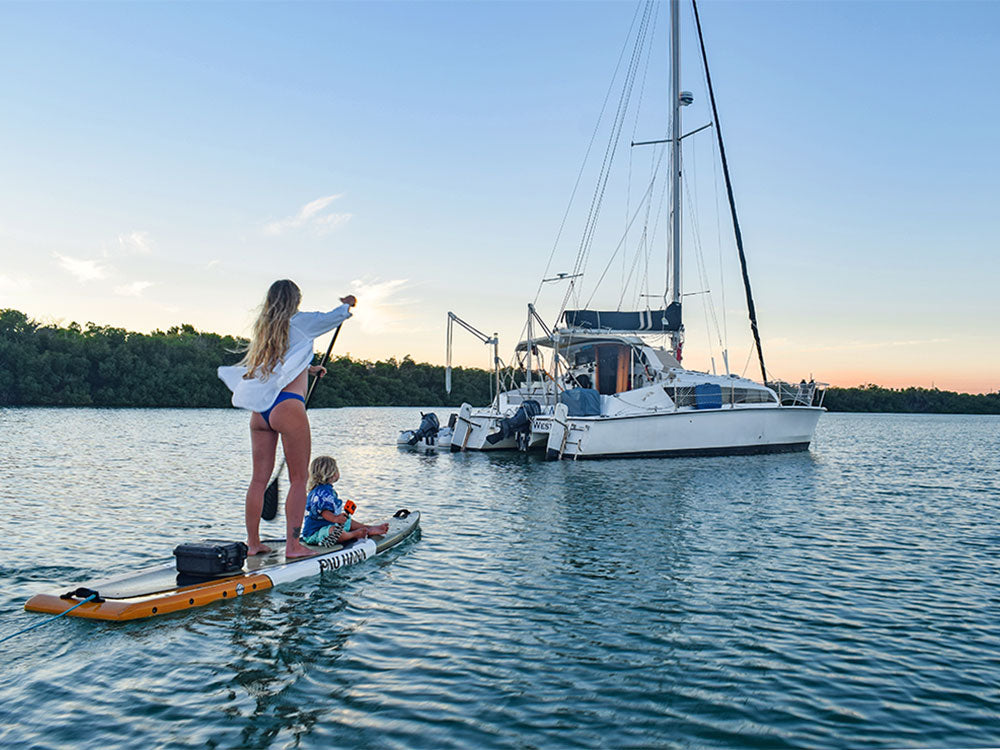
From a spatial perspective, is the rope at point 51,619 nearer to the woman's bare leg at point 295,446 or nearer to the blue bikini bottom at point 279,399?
the woman's bare leg at point 295,446

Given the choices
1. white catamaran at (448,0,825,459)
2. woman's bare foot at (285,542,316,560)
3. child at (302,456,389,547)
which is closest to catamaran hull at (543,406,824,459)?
white catamaran at (448,0,825,459)

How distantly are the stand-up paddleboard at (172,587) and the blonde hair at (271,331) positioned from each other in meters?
1.96

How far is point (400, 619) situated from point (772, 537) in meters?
7.03

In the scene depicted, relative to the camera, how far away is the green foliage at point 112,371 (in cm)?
7694

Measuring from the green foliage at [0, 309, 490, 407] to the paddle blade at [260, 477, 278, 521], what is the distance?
66.7 m

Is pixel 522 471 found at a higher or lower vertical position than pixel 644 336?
lower

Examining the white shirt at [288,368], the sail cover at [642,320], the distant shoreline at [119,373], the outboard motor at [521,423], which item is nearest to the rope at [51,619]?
the white shirt at [288,368]

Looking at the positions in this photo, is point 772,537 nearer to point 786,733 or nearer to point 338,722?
point 786,733

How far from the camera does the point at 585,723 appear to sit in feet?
14.7

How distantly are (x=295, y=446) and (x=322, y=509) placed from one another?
5.41ft

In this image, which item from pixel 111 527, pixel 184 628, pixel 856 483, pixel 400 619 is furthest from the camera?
Answer: pixel 856 483

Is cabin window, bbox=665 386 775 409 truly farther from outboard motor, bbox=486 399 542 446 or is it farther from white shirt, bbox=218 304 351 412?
white shirt, bbox=218 304 351 412

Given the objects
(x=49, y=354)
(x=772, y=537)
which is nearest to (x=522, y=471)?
(x=772, y=537)

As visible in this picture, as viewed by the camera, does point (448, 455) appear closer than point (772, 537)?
No
